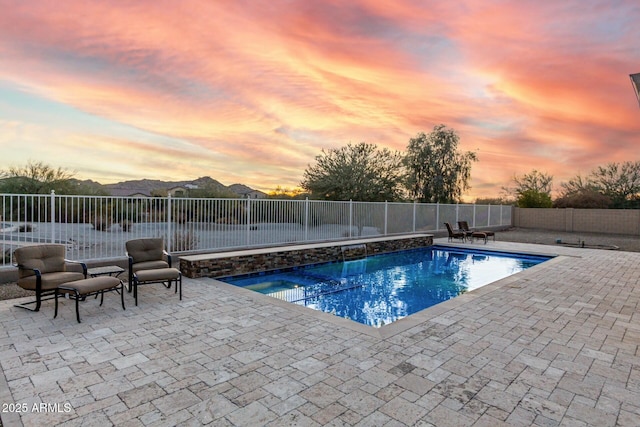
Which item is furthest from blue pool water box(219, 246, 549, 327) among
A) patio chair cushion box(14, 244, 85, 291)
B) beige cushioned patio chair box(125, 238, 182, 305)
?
patio chair cushion box(14, 244, 85, 291)

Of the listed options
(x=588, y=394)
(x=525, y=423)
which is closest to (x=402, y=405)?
(x=525, y=423)

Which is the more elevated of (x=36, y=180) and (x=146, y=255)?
(x=36, y=180)

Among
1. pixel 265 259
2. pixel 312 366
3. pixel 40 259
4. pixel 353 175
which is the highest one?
pixel 353 175

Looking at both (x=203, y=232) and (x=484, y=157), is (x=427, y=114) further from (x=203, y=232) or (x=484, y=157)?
(x=484, y=157)

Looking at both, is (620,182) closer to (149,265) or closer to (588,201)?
(588,201)

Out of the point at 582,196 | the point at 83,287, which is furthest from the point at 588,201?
the point at 83,287

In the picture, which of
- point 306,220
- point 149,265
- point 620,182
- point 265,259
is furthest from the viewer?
point 620,182

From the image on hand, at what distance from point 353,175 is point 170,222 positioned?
13623mm

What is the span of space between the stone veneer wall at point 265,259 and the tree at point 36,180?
920 centimetres

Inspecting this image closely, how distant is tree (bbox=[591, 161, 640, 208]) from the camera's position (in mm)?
26219

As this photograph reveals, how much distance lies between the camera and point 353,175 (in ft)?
65.9

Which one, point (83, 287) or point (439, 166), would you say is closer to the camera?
point (83, 287)

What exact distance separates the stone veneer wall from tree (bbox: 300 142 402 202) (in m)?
8.39

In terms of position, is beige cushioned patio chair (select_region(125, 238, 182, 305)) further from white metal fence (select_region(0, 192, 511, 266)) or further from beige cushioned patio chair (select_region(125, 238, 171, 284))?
white metal fence (select_region(0, 192, 511, 266))
